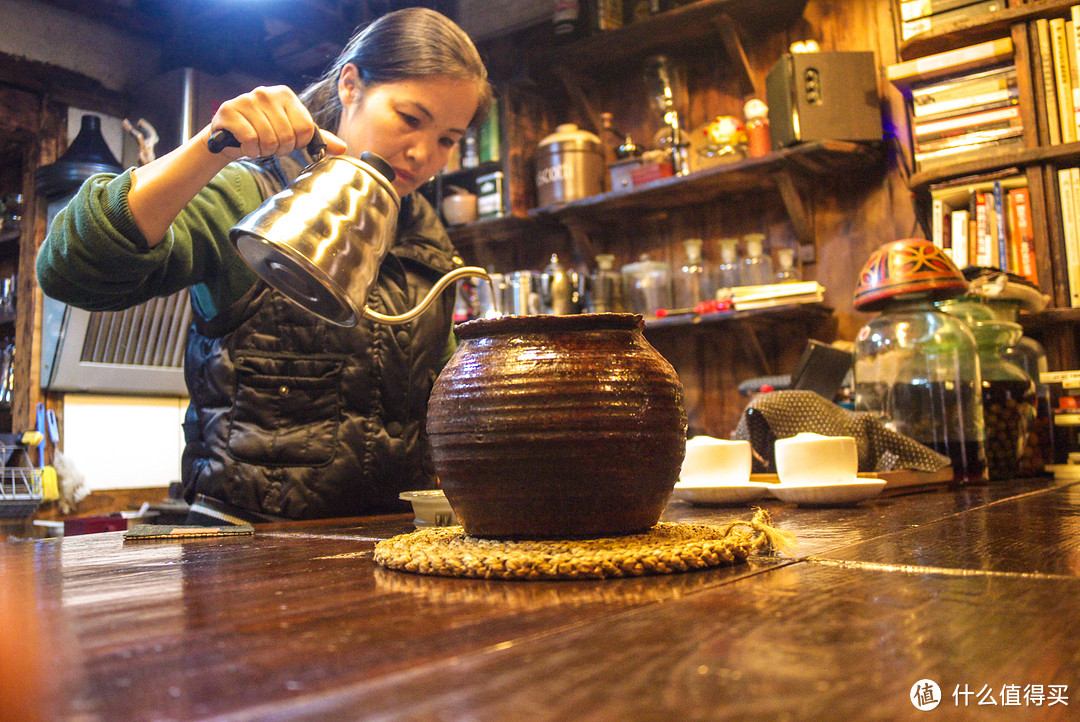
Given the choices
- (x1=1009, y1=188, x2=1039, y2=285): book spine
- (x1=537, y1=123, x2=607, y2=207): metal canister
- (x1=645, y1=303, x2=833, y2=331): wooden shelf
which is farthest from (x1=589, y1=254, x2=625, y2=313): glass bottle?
(x1=1009, y1=188, x2=1039, y2=285): book spine

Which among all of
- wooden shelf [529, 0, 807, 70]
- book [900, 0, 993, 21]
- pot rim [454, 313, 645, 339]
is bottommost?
pot rim [454, 313, 645, 339]

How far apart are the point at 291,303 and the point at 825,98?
6.79 ft

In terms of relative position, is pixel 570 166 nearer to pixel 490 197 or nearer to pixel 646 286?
pixel 490 197

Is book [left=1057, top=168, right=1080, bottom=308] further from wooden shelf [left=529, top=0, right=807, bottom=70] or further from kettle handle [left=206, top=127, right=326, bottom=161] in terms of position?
kettle handle [left=206, top=127, right=326, bottom=161]

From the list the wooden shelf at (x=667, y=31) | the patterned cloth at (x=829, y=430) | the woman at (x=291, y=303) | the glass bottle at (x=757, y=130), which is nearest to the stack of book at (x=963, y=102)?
the glass bottle at (x=757, y=130)

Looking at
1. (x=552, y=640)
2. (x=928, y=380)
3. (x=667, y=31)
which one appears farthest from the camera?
(x=667, y=31)

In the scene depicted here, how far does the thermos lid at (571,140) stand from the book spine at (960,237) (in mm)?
1375

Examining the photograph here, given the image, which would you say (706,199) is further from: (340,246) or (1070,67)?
(340,246)

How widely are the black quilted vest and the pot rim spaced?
A: 0.79m

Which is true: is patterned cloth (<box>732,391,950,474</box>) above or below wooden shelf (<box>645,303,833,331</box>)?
below

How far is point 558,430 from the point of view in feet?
1.97

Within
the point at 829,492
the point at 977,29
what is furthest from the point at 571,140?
the point at 829,492

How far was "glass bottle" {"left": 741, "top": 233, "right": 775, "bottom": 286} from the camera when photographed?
3008 mm

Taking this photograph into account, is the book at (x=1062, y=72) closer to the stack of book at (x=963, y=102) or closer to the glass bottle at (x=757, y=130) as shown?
the stack of book at (x=963, y=102)
